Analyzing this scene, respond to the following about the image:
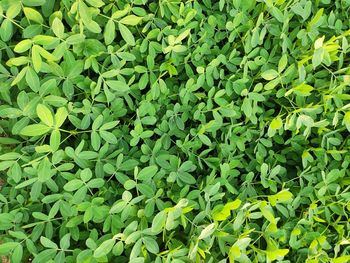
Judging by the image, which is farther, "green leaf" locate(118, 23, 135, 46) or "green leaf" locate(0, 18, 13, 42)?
"green leaf" locate(118, 23, 135, 46)

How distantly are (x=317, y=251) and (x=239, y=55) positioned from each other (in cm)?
86

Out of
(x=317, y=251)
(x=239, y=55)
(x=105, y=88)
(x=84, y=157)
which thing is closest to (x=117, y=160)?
(x=84, y=157)

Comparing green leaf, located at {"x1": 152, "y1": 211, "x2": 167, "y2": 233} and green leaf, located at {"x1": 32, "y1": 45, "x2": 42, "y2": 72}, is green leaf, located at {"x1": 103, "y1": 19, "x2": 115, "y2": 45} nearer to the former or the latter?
green leaf, located at {"x1": 32, "y1": 45, "x2": 42, "y2": 72}

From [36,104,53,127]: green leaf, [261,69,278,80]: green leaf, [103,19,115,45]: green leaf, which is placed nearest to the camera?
[36,104,53,127]: green leaf

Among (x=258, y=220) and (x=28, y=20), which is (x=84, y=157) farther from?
(x=258, y=220)

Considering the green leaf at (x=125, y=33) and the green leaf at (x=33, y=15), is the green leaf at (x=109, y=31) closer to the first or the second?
the green leaf at (x=125, y=33)

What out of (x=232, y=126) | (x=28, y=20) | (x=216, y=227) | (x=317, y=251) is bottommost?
(x=317, y=251)

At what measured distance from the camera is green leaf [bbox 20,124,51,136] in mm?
1515

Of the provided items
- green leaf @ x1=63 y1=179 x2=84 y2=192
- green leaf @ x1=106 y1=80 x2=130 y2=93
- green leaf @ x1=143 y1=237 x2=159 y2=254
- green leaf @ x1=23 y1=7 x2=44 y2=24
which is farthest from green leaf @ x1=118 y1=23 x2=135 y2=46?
green leaf @ x1=143 y1=237 x2=159 y2=254

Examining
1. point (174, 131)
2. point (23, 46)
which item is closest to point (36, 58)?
point (23, 46)

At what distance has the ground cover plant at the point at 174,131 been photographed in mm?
1578

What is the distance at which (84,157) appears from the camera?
64.4 inches

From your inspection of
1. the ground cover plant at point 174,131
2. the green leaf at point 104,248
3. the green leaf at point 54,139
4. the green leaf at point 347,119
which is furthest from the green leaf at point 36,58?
the green leaf at point 347,119

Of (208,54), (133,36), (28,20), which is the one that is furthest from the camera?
(208,54)
